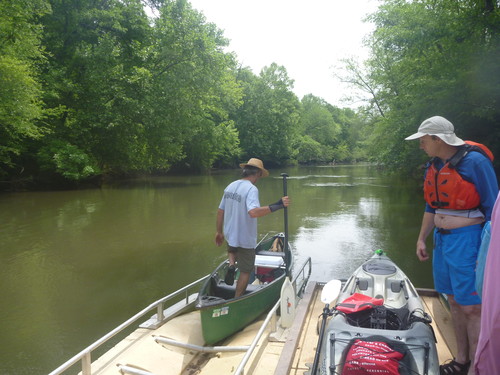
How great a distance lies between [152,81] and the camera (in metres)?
24.1

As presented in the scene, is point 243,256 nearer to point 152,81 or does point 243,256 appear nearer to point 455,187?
point 455,187

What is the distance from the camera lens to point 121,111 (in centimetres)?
2344

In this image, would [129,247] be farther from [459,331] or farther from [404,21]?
[404,21]

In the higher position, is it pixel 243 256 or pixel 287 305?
pixel 243 256

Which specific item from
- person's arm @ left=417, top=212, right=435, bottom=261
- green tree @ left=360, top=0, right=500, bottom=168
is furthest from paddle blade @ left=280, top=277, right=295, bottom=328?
green tree @ left=360, top=0, right=500, bottom=168

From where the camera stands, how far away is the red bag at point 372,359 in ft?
7.11

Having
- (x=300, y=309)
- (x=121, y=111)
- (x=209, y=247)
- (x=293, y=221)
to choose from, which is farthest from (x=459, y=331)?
(x=121, y=111)

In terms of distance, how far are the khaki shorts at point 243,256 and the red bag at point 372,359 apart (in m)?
2.37

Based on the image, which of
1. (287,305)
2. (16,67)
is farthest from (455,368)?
(16,67)

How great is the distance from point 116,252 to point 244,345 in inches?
250

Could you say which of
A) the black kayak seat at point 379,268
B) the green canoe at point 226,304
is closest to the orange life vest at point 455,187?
the black kayak seat at point 379,268

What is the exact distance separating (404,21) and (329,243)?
9.72 meters

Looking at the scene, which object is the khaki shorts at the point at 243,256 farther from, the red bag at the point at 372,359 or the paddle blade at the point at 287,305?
the red bag at the point at 372,359

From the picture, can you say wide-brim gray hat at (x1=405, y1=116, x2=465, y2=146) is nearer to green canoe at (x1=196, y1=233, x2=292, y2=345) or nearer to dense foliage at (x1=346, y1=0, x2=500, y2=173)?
green canoe at (x1=196, y1=233, x2=292, y2=345)
